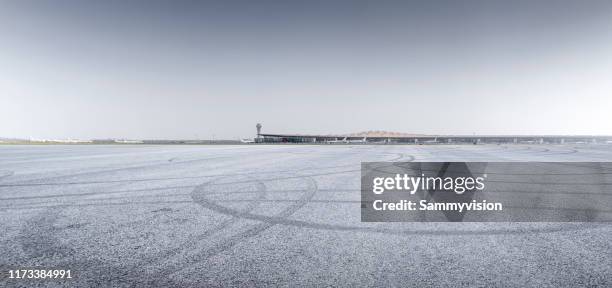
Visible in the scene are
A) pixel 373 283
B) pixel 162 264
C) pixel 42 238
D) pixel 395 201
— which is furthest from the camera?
pixel 395 201

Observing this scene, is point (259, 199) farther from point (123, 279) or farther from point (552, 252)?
point (552, 252)

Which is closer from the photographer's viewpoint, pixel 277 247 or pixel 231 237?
pixel 277 247

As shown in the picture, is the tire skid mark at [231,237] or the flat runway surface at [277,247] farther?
the tire skid mark at [231,237]

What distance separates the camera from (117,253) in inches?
121

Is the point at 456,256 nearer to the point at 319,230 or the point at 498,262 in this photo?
the point at 498,262

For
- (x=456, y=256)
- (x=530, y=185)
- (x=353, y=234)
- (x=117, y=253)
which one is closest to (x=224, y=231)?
(x=117, y=253)

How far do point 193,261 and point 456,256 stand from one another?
2730mm

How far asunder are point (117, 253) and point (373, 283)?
272cm

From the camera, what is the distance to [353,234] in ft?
12.1

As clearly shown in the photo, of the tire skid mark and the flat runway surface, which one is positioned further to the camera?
the tire skid mark

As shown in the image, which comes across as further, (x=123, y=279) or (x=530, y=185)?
(x=530, y=185)

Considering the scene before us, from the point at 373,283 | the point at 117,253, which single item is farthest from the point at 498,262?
the point at 117,253

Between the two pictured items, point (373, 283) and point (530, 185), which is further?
point (530, 185)

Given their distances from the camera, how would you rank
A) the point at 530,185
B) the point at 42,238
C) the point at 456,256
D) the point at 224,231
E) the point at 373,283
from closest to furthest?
the point at 373,283, the point at 456,256, the point at 42,238, the point at 224,231, the point at 530,185
